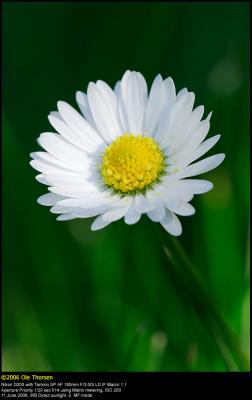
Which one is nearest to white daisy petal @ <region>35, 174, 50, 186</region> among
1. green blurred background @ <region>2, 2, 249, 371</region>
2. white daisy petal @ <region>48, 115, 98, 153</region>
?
white daisy petal @ <region>48, 115, 98, 153</region>

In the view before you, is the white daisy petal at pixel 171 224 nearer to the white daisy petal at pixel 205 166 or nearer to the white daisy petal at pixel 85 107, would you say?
the white daisy petal at pixel 205 166

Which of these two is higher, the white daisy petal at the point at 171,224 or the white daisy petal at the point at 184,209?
the white daisy petal at the point at 184,209

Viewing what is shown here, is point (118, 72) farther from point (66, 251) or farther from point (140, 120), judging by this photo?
point (140, 120)


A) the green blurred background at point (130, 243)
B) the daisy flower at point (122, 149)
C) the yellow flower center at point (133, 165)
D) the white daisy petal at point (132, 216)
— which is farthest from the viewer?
the green blurred background at point (130, 243)

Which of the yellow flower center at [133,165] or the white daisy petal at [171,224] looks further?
the yellow flower center at [133,165]

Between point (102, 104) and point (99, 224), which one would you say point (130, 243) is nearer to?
point (102, 104)

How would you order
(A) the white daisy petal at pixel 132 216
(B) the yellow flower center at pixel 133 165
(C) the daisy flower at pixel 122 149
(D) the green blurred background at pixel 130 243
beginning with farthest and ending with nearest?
1. (D) the green blurred background at pixel 130 243
2. (B) the yellow flower center at pixel 133 165
3. (C) the daisy flower at pixel 122 149
4. (A) the white daisy petal at pixel 132 216

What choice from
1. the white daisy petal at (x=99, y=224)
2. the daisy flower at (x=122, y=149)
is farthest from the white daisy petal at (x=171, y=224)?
the white daisy petal at (x=99, y=224)

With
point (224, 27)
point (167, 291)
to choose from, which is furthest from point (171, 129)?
point (224, 27)
